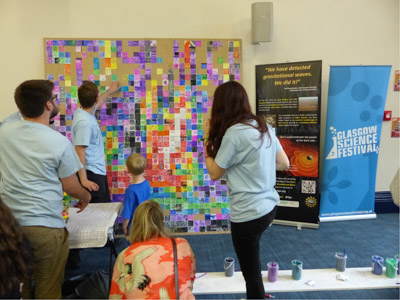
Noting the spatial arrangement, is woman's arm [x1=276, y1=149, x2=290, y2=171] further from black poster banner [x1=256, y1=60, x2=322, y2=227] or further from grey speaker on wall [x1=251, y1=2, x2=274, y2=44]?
grey speaker on wall [x1=251, y1=2, x2=274, y2=44]

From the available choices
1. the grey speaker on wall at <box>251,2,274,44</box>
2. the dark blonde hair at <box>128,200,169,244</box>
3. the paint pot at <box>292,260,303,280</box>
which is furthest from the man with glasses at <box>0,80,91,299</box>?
the grey speaker on wall at <box>251,2,274,44</box>

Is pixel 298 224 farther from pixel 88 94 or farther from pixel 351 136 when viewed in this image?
pixel 88 94

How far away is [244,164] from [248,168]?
30 mm

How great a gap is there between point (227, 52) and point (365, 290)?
8.43 feet

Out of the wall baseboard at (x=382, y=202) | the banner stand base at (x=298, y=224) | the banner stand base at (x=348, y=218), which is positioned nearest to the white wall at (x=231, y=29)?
the wall baseboard at (x=382, y=202)

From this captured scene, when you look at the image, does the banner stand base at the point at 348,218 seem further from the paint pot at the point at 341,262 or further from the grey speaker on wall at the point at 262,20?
the grey speaker on wall at the point at 262,20

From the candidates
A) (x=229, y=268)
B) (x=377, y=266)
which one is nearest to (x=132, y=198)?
(x=229, y=268)

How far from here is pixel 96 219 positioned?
215cm

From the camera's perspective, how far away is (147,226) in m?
1.61

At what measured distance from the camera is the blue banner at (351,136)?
12.6 ft

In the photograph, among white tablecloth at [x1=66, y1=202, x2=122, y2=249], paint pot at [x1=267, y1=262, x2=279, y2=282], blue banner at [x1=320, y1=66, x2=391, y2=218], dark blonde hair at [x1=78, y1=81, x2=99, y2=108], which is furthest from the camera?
blue banner at [x1=320, y1=66, x2=391, y2=218]

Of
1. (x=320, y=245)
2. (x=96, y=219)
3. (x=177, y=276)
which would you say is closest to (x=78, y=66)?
(x=96, y=219)

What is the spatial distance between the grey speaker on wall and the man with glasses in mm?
2490

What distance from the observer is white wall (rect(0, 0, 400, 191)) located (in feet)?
11.6
